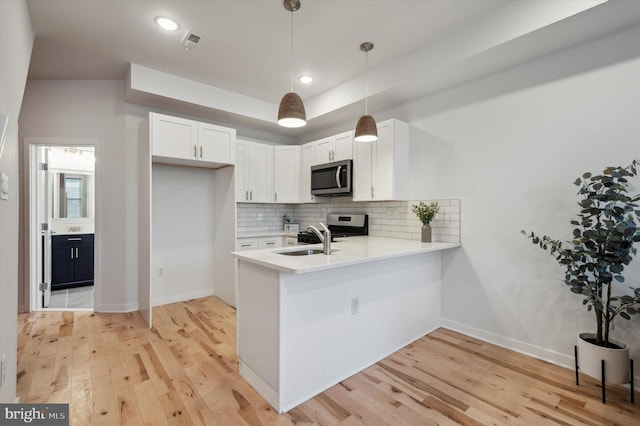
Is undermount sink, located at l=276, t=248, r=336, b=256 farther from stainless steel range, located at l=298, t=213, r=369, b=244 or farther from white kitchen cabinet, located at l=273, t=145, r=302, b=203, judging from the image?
white kitchen cabinet, located at l=273, t=145, r=302, b=203

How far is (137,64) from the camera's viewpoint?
3.23 m

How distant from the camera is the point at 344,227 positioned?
4.23 metres

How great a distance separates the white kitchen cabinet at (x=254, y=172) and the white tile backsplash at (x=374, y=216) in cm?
39

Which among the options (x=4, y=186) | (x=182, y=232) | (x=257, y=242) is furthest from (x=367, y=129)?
(x=182, y=232)

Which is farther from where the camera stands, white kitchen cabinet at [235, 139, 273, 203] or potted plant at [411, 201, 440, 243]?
white kitchen cabinet at [235, 139, 273, 203]

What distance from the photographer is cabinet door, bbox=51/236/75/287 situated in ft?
15.2

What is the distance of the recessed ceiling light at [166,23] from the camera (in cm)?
248

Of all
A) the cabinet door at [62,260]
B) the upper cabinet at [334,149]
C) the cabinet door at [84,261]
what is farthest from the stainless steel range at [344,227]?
the cabinet door at [62,260]

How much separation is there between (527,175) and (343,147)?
81.3 inches

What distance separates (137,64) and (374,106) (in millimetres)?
2720

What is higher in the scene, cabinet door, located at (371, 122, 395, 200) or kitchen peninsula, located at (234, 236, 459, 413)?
cabinet door, located at (371, 122, 395, 200)

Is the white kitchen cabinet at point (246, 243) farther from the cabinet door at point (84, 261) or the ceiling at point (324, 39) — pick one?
the cabinet door at point (84, 261)

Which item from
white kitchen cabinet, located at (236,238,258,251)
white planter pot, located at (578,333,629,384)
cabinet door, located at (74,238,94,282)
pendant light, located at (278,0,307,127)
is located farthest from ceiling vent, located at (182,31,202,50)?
white planter pot, located at (578,333,629,384)

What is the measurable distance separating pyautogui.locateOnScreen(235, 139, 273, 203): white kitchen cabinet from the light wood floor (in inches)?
77.6
